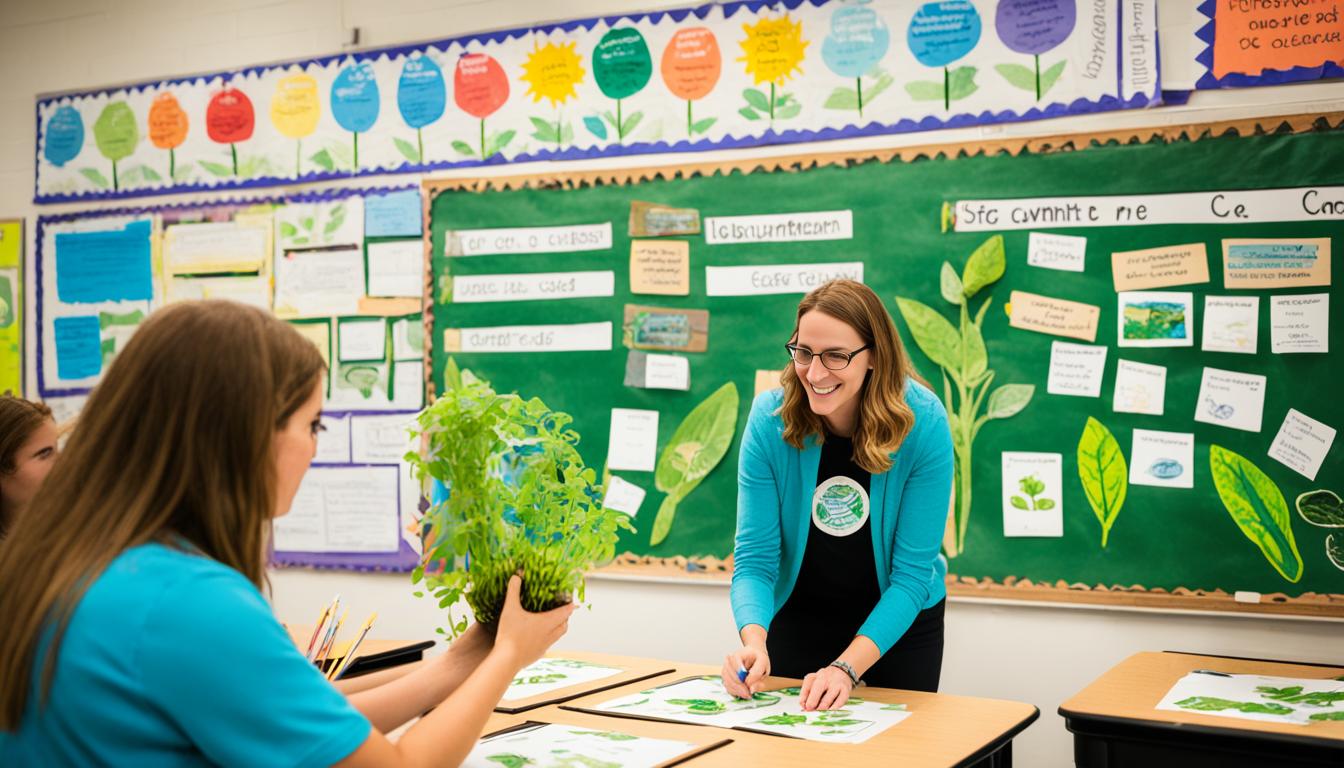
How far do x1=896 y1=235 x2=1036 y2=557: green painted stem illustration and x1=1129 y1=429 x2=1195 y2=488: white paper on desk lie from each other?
34 centimetres

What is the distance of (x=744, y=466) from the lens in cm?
235

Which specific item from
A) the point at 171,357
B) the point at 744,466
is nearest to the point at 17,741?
the point at 171,357

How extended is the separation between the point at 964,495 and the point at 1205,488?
2.06 ft

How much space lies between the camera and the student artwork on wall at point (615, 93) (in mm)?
3170

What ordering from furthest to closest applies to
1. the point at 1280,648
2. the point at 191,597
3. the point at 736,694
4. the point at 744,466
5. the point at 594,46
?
1. the point at 594,46
2. the point at 1280,648
3. the point at 744,466
4. the point at 736,694
5. the point at 191,597

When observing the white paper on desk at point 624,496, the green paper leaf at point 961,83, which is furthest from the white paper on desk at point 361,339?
the green paper leaf at point 961,83

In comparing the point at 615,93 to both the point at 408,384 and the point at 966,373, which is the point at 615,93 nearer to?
the point at 408,384

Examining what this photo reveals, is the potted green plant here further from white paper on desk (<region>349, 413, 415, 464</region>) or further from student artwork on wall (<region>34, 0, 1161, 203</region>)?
white paper on desk (<region>349, 413, 415, 464</region>)

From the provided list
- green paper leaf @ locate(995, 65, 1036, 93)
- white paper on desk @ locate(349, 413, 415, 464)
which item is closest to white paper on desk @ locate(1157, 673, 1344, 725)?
green paper leaf @ locate(995, 65, 1036, 93)

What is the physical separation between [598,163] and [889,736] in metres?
2.42

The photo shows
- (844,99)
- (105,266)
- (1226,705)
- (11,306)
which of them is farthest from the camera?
(11,306)

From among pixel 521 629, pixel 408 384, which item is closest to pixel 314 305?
pixel 408 384

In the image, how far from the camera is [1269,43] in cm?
Result: 291

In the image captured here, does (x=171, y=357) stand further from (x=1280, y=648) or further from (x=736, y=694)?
(x=1280, y=648)
